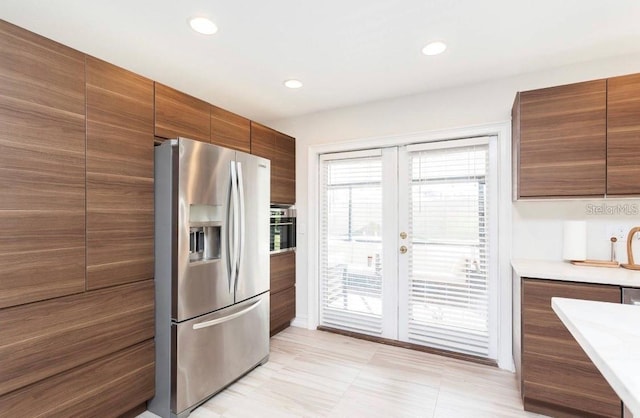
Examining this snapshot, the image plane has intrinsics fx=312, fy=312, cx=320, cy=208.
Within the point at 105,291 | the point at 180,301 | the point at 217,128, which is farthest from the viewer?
the point at 217,128

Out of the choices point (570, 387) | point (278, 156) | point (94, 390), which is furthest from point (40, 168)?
point (570, 387)

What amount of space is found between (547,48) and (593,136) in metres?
0.70

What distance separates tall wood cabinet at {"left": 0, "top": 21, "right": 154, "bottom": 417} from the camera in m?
1.48

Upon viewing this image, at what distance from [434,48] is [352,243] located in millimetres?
2001

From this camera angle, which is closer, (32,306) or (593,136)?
(32,306)

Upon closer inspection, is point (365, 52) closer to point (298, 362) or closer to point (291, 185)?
point (291, 185)

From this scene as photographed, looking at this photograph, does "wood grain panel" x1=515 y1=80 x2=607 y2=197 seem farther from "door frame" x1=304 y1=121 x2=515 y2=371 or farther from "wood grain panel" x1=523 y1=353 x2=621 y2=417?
"wood grain panel" x1=523 y1=353 x2=621 y2=417

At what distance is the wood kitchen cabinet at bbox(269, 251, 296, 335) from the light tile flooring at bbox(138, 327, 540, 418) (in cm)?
36

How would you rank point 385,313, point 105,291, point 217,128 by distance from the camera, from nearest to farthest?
point 105,291 < point 217,128 < point 385,313

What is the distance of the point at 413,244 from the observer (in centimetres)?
312

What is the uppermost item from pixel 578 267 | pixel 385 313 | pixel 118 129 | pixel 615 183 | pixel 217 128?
pixel 217 128

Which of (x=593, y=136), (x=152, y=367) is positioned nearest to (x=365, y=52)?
(x=593, y=136)

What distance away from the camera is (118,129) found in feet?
6.22

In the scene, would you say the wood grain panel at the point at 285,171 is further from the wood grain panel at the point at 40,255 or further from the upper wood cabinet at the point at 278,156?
the wood grain panel at the point at 40,255
